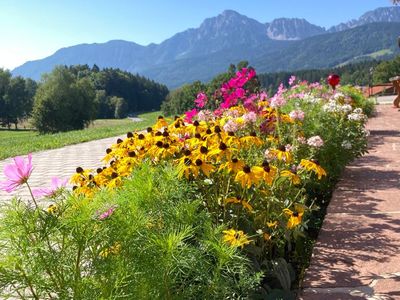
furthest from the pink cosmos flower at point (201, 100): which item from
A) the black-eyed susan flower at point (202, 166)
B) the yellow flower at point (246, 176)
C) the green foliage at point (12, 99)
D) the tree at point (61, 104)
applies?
the green foliage at point (12, 99)

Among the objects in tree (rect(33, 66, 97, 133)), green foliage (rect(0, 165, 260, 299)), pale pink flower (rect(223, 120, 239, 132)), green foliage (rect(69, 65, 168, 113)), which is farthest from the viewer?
green foliage (rect(69, 65, 168, 113))

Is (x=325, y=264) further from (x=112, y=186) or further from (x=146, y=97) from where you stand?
(x=146, y=97)

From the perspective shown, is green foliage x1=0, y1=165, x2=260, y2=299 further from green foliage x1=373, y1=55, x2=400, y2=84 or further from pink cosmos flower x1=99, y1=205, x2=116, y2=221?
green foliage x1=373, y1=55, x2=400, y2=84

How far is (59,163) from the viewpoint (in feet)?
25.7

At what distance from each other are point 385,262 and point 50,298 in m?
1.89

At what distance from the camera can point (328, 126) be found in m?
4.61

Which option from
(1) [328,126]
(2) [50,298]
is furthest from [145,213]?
(1) [328,126]

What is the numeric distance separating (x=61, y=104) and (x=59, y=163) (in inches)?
1831

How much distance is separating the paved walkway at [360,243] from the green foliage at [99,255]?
0.91 meters

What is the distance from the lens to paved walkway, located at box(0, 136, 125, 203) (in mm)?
6271

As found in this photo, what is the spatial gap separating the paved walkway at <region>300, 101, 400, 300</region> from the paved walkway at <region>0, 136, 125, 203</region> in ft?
11.5

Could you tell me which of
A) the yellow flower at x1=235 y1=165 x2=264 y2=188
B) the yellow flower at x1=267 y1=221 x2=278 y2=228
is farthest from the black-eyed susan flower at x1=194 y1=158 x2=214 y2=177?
the yellow flower at x1=267 y1=221 x2=278 y2=228

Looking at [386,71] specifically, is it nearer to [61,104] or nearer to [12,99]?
[61,104]

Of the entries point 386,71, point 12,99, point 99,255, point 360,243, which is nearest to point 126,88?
point 12,99
